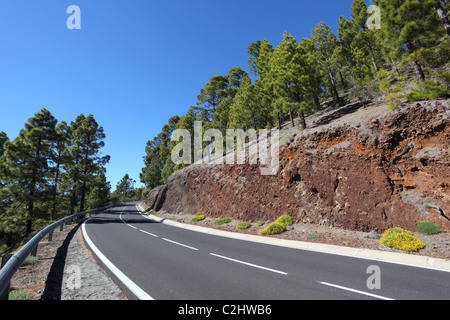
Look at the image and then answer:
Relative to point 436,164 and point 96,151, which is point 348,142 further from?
point 96,151

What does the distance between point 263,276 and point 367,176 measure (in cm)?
938

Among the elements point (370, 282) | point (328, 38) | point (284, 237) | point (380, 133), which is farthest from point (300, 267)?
point (328, 38)

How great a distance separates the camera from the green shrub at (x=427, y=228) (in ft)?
29.0

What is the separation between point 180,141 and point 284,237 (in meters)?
28.8

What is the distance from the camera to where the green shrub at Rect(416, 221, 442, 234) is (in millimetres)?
8836

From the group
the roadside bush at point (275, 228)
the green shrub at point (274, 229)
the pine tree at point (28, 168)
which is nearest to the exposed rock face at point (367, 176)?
the roadside bush at point (275, 228)

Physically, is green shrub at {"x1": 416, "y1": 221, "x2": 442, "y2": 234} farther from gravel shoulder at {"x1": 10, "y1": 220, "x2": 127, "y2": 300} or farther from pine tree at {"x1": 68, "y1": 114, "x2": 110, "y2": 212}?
pine tree at {"x1": 68, "y1": 114, "x2": 110, "y2": 212}

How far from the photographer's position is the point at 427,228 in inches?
354

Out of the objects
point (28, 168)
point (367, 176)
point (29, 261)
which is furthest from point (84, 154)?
point (367, 176)

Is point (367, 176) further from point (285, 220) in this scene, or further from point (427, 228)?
point (285, 220)

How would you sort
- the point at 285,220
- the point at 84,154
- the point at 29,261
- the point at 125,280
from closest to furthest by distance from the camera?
the point at 125,280 < the point at 29,261 < the point at 285,220 < the point at 84,154

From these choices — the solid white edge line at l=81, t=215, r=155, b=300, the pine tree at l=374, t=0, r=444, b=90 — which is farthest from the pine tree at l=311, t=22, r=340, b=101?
the solid white edge line at l=81, t=215, r=155, b=300

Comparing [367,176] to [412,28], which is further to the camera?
[412,28]

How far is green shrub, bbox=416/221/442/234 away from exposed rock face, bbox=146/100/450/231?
1.07ft
